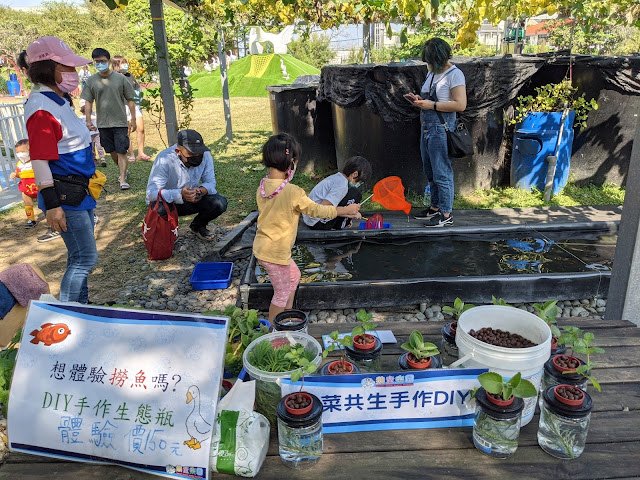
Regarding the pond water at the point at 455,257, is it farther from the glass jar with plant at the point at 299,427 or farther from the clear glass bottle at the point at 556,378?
the glass jar with plant at the point at 299,427

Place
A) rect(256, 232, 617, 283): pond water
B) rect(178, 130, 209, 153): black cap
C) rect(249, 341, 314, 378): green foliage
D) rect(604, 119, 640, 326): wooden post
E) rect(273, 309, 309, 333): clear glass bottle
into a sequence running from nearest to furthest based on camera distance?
rect(249, 341, 314, 378): green foliage
rect(273, 309, 309, 333): clear glass bottle
rect(604, 119, 640, 326): wooden post
rect(256, 232, 617, 283): pond water
rect(178, 130, 209, 153): black cap

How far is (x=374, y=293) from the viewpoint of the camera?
3.37 metres

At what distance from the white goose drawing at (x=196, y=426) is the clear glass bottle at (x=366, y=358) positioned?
22.1 inches

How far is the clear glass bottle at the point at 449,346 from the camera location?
5.73ft

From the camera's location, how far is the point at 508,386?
1.32 meters

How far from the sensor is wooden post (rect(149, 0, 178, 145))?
4.16m

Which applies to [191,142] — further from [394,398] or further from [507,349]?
[507,349]

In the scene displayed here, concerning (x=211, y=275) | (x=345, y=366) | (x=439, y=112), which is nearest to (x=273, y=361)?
(x=345, y=366)

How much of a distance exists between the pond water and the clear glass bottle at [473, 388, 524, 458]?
2.22 metres

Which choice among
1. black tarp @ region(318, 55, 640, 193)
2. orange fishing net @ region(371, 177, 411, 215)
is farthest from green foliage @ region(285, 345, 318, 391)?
black tarp @ region(318, 55, 640, 193)

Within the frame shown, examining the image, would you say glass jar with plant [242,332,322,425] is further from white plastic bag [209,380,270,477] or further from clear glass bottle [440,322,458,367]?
clear glass bottle [440,322,458,367]

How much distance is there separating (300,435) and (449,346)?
69cm

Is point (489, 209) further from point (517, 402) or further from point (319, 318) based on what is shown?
point (517, 402)

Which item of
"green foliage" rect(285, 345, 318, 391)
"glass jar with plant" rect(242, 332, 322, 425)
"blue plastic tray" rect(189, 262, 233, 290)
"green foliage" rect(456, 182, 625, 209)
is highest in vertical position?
"green foliage" rect(285, 345, 318, 391)
